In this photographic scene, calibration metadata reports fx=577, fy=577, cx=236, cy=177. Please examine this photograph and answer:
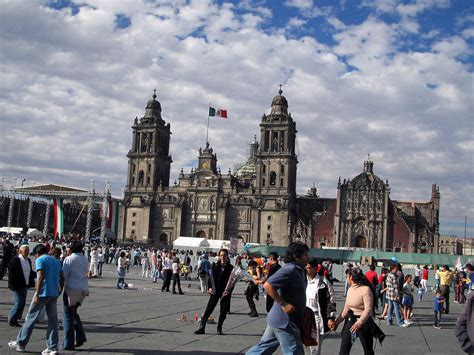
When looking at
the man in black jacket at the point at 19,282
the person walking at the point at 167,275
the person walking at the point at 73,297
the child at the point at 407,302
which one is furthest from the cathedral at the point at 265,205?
the person walking at the point at 73,297

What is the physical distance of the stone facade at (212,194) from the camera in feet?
252

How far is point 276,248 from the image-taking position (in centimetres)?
5812

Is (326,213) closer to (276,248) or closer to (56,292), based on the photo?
(276,248)

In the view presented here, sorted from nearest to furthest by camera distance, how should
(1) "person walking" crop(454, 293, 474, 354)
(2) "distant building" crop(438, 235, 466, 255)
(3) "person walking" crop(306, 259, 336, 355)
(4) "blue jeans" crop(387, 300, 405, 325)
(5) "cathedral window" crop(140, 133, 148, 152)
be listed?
(1) "person walking" crop(454, 293, 474, 354) < (3) "person walking" crop(306, 259, 336, 355) < (4) "blue jeans" crop(387, 300, 405, 325) < (5) "cathedral window" crop(140, 133, 148, 152) < (2) "distant building" crop(438, 235, 466, 255)

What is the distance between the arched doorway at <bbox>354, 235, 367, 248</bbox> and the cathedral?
0.13 meters

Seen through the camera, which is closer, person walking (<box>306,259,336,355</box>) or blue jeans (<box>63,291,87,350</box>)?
person walking (<box>306,259,336,355</box>)

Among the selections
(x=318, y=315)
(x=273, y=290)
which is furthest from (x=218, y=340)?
(x=273, y=290)

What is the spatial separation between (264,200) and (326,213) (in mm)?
8389

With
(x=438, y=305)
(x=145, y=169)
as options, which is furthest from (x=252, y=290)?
(x=145, y=169)

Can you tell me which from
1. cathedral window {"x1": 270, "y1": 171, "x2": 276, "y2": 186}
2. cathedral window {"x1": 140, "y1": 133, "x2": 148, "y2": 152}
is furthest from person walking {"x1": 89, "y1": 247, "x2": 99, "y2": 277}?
cathedral window {"x1": 140, "y1": 133, "x2": 148, "y2": 152}

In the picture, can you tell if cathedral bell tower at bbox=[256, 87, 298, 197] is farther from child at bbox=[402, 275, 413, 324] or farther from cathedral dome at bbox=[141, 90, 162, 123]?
child at bbox=[402, 275, 413, 324]

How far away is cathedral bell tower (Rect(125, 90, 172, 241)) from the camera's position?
81.7 meters

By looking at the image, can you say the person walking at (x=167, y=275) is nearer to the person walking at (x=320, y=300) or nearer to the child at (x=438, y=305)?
the child at (x=438, y=305)

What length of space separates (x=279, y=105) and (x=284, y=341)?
75.4 meters
